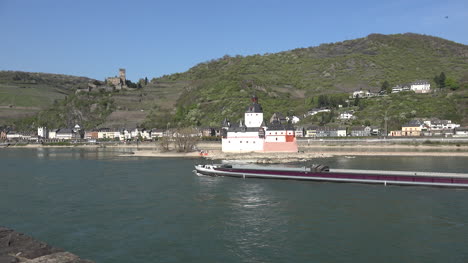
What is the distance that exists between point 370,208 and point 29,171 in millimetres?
47732

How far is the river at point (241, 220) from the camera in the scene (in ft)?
68.6

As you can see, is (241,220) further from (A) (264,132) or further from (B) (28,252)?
(A) (264,132)

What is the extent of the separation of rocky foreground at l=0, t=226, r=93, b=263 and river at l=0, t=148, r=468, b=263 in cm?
387

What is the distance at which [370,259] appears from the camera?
1970cm

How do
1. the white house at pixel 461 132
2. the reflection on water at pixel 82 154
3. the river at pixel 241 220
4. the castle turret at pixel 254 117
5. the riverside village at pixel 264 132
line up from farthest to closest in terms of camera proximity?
the white house at pixel 461 132
the castle turret at pixel 254 117
the reflection on water at pixel 82 154
the riverside village at pixel 264 132
the river at pixel 241 220

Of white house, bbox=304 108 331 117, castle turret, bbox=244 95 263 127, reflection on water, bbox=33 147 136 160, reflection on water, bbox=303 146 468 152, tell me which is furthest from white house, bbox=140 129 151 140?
reflection on water, bbox=303 146 468 152

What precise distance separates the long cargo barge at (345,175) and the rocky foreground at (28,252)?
32.9 meters

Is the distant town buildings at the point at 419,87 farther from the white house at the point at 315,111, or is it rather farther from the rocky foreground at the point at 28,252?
the rocky foreground at the point at 28,252

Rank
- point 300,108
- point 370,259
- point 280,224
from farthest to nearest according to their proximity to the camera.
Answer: point 300,108 → point 280,224 → point 370,259

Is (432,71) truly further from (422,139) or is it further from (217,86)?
(422,139)

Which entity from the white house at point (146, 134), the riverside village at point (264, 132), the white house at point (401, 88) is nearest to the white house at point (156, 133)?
the riverside village at point (264, 132)

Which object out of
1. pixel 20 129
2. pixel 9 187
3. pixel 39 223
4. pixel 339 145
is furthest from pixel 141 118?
pixel 39 223

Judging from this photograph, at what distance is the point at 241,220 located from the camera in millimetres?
27141

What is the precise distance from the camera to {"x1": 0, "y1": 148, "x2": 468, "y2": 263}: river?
68.6 feet
